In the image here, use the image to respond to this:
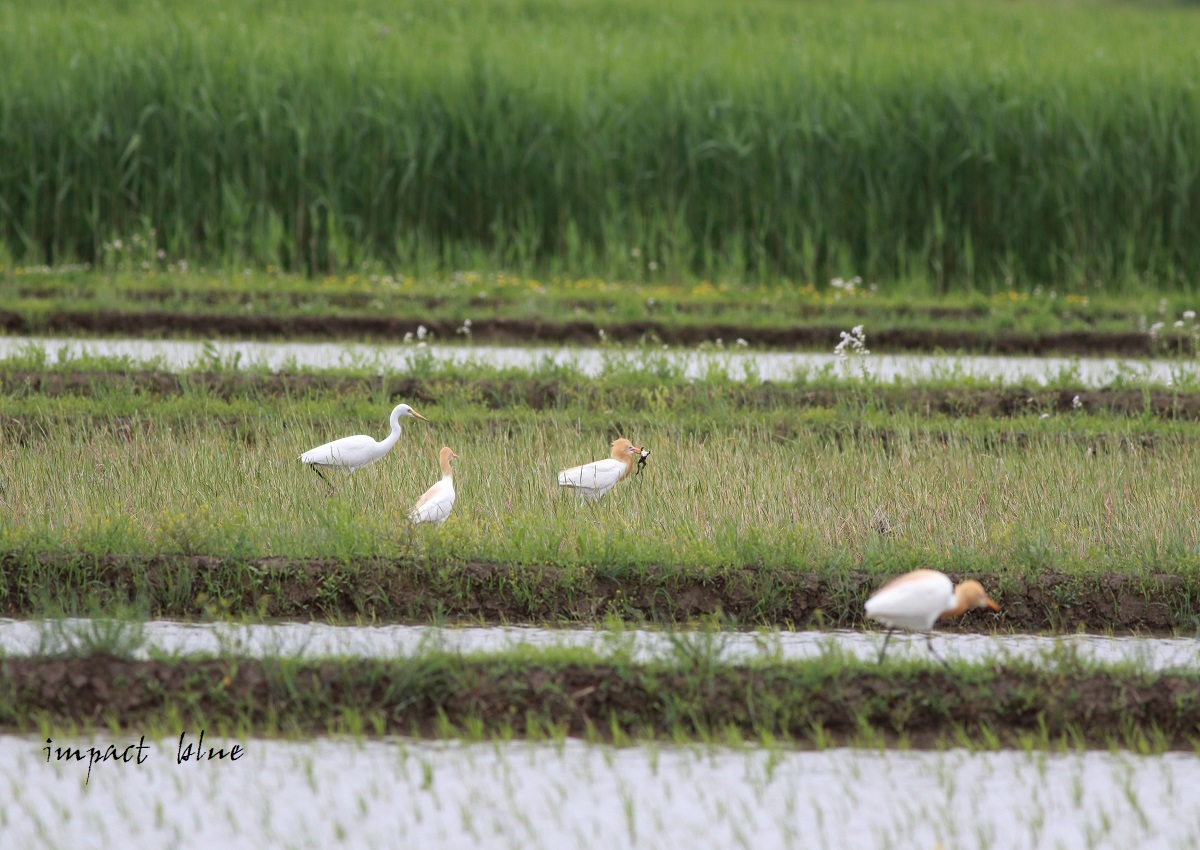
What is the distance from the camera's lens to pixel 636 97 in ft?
55.5

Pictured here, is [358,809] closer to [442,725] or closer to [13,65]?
[442,725]

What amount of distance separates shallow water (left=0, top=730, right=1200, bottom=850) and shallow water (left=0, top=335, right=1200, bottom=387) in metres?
6.21

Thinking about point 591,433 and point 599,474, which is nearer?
point 599,474

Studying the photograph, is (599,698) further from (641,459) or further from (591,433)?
(591,433)

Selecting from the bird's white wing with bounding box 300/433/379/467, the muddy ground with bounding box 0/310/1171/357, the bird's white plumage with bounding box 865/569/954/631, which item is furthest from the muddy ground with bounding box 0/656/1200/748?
the muddy ground with bounding box 0/310/1171/357

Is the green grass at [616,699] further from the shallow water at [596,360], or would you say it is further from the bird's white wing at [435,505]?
the shallow water at [596,360]

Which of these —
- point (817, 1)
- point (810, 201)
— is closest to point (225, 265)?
point (810, 201)

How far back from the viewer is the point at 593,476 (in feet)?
23.5

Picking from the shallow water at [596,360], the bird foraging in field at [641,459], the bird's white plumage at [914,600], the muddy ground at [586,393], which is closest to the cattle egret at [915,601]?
the bird's white plumage at [914,600]

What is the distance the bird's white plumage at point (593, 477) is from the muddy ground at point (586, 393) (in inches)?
115

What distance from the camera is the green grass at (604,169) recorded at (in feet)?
53.1

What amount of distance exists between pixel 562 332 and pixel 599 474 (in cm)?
654

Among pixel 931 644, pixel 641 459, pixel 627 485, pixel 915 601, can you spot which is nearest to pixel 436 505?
pixel 641 459

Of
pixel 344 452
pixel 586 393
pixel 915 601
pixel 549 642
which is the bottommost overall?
pixel 586 393
